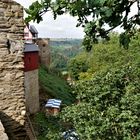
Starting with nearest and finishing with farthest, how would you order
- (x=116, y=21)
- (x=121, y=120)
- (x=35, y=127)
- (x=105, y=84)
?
(x=116, y=21)
(x=121, y=120)
(x=105, y=84)
(x=35, y=127)

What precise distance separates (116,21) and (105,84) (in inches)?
573

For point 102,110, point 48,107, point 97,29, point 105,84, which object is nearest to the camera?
point 97,29

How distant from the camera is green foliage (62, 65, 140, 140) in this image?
14.5m

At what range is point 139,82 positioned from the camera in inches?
696

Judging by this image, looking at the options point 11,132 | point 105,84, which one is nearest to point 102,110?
point 105,84

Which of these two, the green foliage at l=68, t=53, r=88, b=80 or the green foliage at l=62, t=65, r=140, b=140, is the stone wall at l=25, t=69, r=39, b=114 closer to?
the green foliage at l=62, t=65, r=140, b=140

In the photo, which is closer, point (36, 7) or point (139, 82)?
point (36, 7)

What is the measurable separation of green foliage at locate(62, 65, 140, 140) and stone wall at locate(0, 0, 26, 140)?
8.16m

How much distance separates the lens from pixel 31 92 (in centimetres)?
3009

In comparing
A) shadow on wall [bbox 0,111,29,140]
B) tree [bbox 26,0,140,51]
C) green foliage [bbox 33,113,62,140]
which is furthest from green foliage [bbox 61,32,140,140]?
tree [bbox 26,0,140,51]

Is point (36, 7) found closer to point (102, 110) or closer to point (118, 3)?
point (118, 3)

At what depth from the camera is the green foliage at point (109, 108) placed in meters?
14.5

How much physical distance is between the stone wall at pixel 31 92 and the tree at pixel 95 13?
83.1 feet

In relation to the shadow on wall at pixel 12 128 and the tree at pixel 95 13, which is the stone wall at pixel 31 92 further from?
the tree at pixel 95 13
